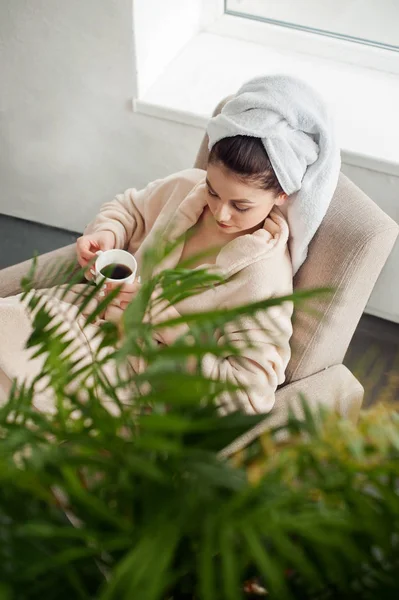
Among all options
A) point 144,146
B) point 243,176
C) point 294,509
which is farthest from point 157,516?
point 144,146

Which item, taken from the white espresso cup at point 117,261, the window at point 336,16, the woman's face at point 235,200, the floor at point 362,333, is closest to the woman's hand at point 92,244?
the white espresso cup at point 117,261

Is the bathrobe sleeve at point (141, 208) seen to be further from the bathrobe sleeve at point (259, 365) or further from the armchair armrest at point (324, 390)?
the armchair armrest at point (324, 390)

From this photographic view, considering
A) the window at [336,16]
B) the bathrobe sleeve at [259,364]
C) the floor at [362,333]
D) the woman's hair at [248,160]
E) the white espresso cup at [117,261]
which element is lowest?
the floor at [362,333]

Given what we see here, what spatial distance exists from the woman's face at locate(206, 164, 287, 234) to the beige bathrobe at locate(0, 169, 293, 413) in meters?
0.04

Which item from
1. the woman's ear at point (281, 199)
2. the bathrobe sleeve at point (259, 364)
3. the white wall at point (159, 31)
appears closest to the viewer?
the bathrobe sleeve at point (259, 364)

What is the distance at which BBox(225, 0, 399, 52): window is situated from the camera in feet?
6.06

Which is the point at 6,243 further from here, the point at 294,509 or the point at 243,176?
the point at 294,509

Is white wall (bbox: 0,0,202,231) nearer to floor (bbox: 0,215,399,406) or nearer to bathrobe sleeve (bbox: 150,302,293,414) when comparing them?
floor (bbox: 0,215,399,406)

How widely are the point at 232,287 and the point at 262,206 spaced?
0.59ft

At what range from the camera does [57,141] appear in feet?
6.61

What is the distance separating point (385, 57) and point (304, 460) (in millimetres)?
1627

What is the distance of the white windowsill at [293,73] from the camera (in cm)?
171

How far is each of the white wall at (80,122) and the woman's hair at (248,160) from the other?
1.79ft

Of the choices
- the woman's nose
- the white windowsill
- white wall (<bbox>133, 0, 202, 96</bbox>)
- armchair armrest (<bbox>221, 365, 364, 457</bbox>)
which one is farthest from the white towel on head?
white wall (<bbox>133, 0, 202, 96</bbox>)
